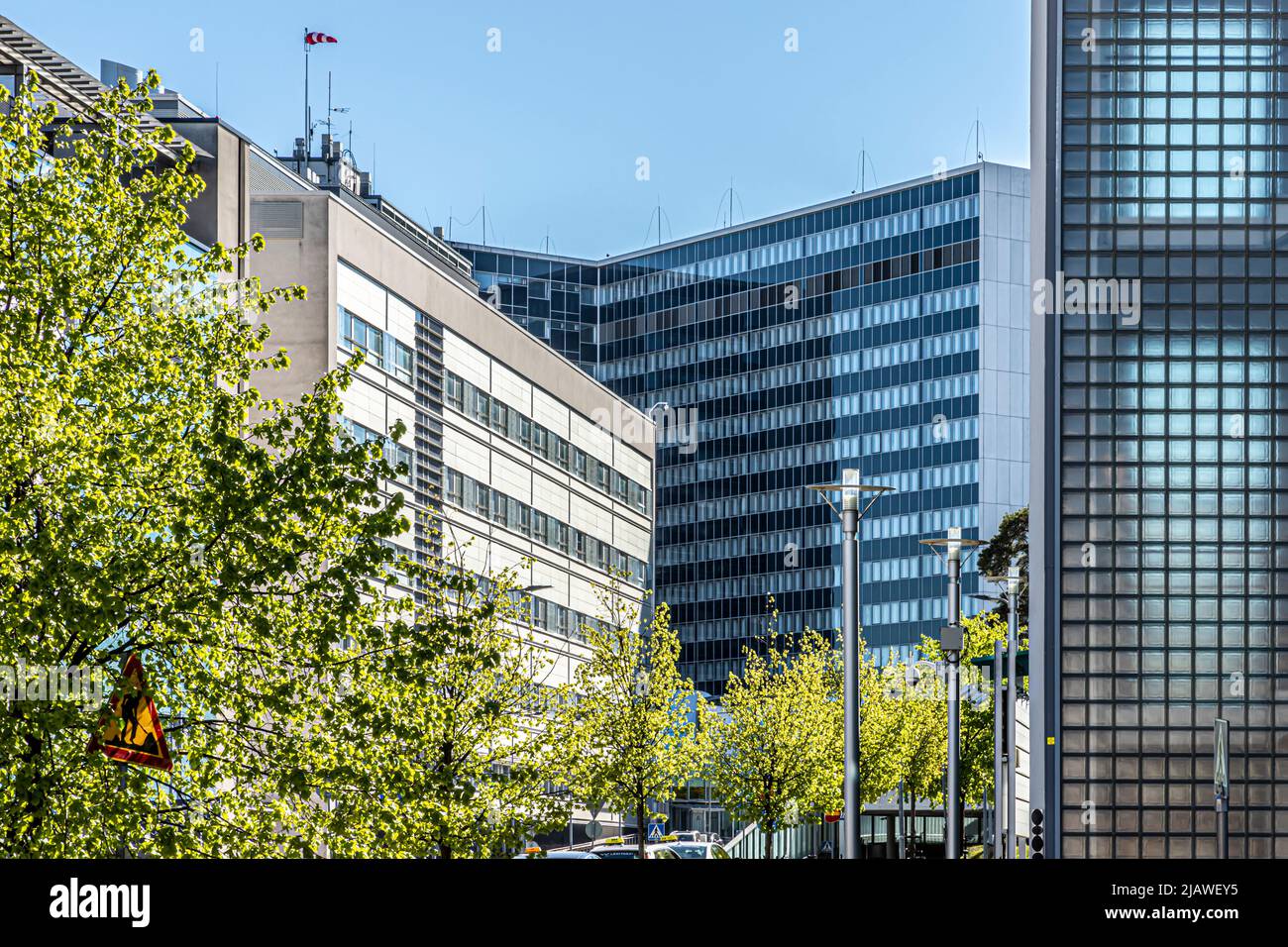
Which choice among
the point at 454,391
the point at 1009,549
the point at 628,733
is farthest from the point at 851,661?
the point at 1009,549

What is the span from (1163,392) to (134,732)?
18.5 metres

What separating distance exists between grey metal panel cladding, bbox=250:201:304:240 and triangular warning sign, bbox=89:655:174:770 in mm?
48175

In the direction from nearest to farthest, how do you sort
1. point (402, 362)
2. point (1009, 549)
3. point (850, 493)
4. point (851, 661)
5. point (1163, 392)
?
point (851, 661)
point (850, 493)
point (1163, 392)
point (402, 362)
point (1009, 549)

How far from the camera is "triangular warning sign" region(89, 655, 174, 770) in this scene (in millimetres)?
19453

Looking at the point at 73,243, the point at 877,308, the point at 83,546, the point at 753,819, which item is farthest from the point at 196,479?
the point at 877,308

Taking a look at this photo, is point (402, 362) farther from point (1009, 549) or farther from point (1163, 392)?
point (1163, 392)

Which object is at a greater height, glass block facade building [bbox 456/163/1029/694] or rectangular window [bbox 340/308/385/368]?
glass block facade building [bbox 456/163/1029/694]

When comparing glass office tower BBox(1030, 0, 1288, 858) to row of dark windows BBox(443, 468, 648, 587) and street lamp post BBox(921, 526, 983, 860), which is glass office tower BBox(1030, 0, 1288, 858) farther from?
row of dark windows BBox(443, 468, 648, 587)

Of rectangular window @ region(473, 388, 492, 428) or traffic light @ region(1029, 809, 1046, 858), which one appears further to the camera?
rectangular window @ region(473, 388, 492, 428)

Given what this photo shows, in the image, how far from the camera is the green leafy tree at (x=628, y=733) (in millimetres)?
51375

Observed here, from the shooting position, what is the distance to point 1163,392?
31344 millimetres

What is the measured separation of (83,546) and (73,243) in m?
4.18

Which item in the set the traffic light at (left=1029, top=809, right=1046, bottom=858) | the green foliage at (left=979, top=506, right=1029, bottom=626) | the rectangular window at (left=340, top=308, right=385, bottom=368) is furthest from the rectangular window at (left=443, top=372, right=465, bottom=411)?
the traffic light at (left=1029, top=809, right=1046, bottom=858)
